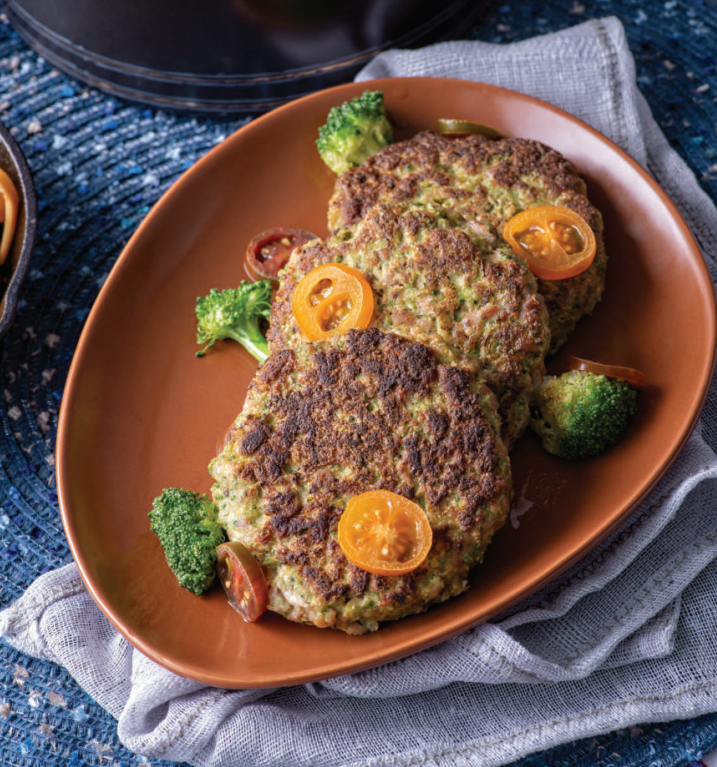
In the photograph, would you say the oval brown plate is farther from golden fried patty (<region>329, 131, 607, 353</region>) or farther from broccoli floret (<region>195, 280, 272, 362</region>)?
golden fried patty (<region>329, 131, 607, 353</region>)

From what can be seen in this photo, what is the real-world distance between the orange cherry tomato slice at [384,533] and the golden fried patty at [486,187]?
1.20 m

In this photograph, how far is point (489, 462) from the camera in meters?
3.60

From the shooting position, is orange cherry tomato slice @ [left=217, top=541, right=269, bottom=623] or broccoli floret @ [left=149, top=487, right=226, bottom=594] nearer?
orange cherry tomato slice @ [left=217, top=541, right=269, bottom=623]

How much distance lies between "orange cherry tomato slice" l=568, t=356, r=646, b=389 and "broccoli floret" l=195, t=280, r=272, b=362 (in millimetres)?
1470

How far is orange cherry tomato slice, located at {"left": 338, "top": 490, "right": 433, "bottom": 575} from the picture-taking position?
3445mm

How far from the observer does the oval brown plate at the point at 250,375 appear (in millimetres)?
3682

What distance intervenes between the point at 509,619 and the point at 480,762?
0.59 meters

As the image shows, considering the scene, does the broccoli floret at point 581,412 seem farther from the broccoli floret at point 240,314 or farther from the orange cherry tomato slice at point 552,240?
the broccoli floret at point 240,314

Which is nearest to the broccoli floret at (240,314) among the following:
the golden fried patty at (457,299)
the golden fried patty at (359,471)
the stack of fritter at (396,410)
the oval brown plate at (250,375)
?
the oval brown plate at (250,375)

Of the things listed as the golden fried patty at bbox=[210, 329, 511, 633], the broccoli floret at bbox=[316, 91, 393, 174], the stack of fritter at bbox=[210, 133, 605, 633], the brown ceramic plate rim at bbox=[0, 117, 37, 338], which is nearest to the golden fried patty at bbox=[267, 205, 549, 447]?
the stack of fritter at bbox=[210, 133, 605, 633]

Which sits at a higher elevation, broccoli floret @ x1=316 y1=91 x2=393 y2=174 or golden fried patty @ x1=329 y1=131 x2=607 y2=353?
broccoli floret @ x1=316 y1=91 x2=393 y2=174

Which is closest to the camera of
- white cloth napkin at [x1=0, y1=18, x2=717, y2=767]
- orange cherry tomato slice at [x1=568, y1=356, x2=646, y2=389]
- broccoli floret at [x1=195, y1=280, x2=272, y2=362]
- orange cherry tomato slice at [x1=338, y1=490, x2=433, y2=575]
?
orange cherry tomato slice at [x1=338, y1=490, x2=433, y2=575]

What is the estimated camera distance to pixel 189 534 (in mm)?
3711

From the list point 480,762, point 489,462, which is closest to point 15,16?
point 489,462
